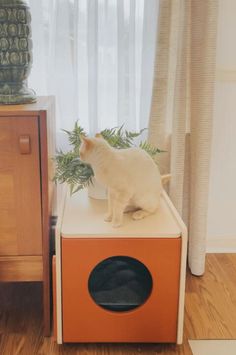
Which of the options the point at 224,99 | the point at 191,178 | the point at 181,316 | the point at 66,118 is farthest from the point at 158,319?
the point at 224,99

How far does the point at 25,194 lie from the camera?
1426 mm

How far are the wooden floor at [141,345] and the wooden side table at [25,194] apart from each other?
0.09 metres

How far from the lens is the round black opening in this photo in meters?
1.48

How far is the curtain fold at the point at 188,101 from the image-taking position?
176cm

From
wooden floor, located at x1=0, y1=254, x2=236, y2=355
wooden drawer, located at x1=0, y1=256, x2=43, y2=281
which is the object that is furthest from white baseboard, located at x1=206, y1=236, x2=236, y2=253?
wooden drawer, located at x1=0, y1=256, x2=43, y2=281

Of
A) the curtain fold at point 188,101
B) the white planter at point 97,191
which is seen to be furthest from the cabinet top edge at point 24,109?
the curtain fold at point 188,101

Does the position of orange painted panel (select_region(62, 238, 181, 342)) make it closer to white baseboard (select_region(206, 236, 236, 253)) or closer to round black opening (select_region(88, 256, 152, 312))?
round black opening (select_region(88, 256, 152, 312))

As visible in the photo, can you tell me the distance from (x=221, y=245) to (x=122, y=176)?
1.01 meters

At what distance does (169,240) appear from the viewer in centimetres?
139

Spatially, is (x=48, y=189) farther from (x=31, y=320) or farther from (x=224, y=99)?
(x=224, y=99)

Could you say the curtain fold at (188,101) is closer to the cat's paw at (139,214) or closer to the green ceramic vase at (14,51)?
the cat's paw at (139,214)

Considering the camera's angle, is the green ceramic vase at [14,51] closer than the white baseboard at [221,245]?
Yes

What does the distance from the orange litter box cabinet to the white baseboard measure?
0.76 m

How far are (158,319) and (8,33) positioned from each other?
107 centimetres
